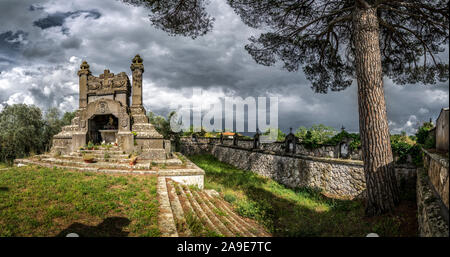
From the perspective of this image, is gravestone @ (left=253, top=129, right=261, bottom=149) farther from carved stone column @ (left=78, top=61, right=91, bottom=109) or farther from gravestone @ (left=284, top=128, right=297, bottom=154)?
carved stone column @ (left=78, top=61, right=91, bottom=109)

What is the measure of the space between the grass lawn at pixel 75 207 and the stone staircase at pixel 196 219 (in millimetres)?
280

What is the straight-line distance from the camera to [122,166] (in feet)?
31.0

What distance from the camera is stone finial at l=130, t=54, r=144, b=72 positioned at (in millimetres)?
14125

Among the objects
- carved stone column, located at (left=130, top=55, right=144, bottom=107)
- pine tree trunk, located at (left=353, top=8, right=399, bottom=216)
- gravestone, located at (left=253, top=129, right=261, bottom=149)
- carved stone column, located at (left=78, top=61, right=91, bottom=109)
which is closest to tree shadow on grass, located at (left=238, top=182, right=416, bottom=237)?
pine tree trunk, located at (left=353, top=8, right=399, bottom=216)

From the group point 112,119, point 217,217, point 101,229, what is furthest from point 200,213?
point 112,119

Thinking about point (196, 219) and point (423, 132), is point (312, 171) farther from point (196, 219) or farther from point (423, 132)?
point (196, 219)

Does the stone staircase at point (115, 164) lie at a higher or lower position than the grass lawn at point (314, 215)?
higher

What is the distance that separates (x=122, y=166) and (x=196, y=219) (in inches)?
252

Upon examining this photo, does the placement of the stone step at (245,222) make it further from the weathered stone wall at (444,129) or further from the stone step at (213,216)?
the weathered stone wall at (444,129)

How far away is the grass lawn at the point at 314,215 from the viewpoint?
4.47 metres

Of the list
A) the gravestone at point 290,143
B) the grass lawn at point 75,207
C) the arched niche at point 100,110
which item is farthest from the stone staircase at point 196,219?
the arched niche at point 100,110
